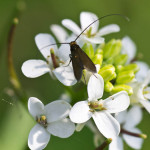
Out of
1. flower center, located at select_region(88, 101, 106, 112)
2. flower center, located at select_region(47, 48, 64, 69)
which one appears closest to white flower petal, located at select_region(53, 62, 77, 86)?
flower center, located at select_region(47, 48, 64, 69)

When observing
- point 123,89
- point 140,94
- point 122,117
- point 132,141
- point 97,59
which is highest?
point 97,59

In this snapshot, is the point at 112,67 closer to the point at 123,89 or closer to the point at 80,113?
the point at 123,89

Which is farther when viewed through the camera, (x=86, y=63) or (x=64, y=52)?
(x=64, y=52)

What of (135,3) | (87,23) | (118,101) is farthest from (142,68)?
(135,3)

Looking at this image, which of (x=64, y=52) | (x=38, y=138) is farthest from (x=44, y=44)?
(x=38, y=138)

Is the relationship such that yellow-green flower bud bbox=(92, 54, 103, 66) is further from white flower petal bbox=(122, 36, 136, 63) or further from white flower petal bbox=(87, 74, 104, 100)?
white flower petal bbox=(122, 36, 136, 63)

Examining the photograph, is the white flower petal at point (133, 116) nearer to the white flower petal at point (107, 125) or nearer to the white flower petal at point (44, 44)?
the white flower petal at point (107, 125)
